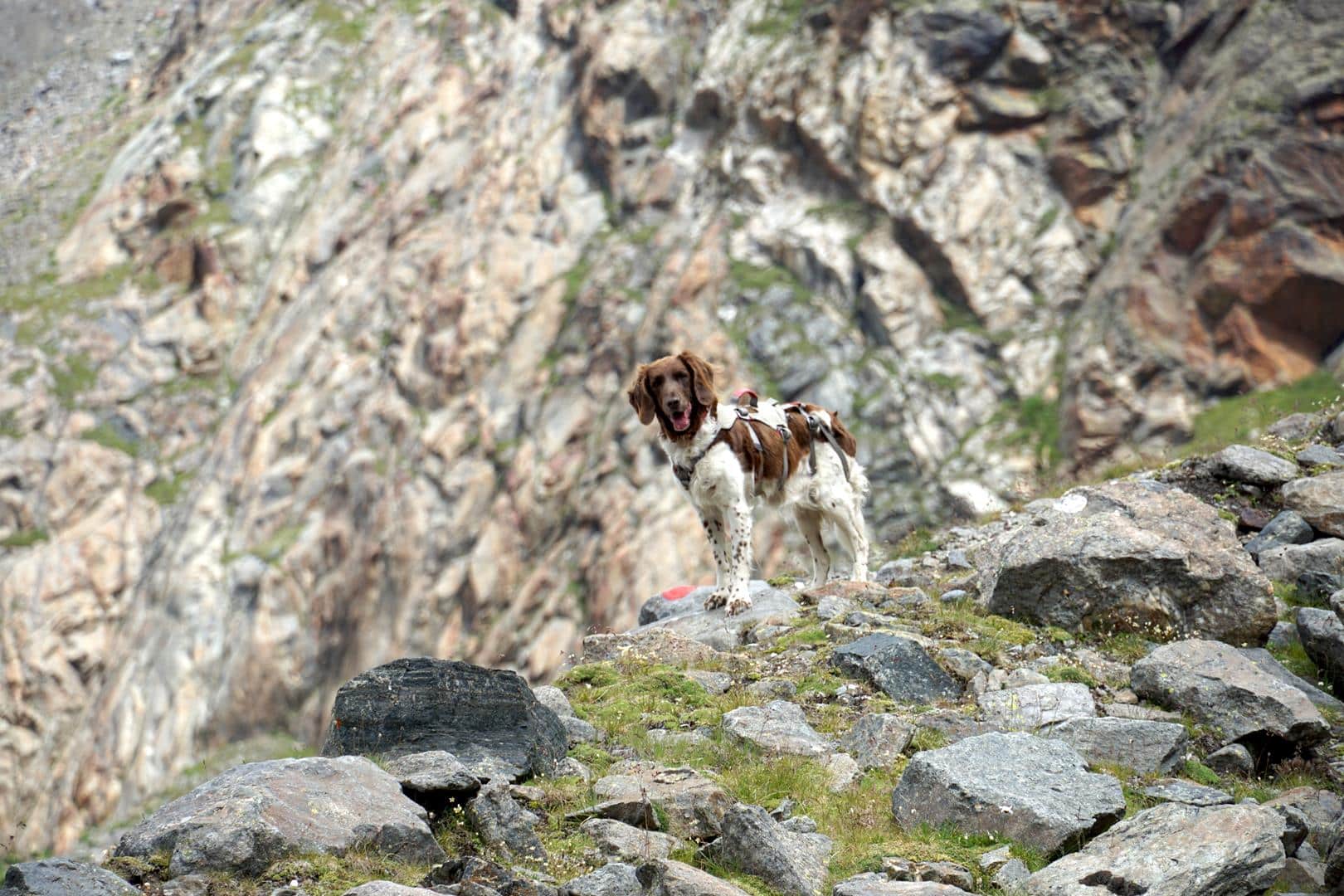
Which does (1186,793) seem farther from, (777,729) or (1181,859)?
(777,729)

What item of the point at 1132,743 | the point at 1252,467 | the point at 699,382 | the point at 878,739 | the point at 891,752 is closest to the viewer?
the point at 1132,743

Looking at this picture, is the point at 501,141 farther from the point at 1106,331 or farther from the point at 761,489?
the point at 761,489

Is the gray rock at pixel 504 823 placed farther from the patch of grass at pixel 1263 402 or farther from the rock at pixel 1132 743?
the patch of grass at pixel 1263 402

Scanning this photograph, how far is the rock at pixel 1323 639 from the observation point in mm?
8703

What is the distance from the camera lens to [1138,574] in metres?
9.87

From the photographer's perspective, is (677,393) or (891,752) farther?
(677,393)

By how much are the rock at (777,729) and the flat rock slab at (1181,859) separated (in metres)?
2.31

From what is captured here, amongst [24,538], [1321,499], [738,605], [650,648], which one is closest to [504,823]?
[650,648]

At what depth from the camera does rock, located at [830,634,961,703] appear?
30.7ft

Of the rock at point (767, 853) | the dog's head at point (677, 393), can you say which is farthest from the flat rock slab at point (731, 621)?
the rock at point (767, 853)

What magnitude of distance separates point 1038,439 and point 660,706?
31.1 metres

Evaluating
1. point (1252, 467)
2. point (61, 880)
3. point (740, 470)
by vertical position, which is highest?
point (61, 880)

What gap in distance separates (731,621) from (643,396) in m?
2.46

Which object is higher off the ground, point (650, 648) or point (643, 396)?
point (643, 396)
